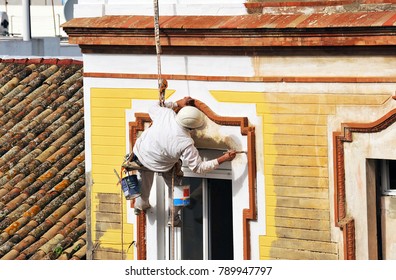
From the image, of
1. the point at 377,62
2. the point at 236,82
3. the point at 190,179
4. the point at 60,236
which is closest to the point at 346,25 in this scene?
the point at 377,62

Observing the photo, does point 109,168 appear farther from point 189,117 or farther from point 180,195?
point 189,117

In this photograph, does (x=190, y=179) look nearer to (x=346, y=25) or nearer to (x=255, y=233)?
(x=255, y=233)

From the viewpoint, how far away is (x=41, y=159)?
64.2 ft

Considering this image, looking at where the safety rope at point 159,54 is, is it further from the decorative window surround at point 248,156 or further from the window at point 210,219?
the window at point 210,219

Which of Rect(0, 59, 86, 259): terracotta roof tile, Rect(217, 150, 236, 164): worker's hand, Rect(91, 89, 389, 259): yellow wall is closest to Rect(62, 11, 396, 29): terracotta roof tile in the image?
Rect(91, 89, 389, 259): yellow wall

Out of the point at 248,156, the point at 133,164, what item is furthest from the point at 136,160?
the point at 248,156

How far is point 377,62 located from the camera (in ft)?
44.1

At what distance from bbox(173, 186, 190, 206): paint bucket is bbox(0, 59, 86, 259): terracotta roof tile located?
2182 millimetres

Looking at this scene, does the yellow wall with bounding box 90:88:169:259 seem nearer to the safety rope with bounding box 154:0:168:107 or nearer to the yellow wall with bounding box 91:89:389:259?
the safety rope with bounding box 154:0:168:107

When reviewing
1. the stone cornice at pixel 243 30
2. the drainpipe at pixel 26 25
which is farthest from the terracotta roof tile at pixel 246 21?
the drainpipe at pixel 26 25

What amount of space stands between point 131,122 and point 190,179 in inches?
32.2

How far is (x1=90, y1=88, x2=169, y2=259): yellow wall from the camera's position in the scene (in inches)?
603

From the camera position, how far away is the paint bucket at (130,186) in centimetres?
1491

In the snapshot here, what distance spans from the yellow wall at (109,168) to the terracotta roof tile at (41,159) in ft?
3.33
